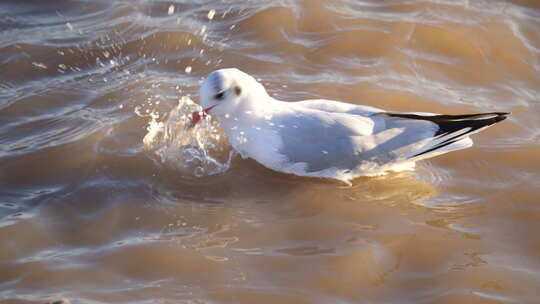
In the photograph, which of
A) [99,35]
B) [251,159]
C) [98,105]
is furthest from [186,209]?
[99,35]

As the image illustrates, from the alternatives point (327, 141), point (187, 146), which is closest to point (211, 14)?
point (187, 146)

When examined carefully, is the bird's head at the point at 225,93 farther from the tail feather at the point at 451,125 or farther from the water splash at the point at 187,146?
the tail feather at the point at 451,125

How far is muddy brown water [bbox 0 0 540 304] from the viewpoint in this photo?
371 cm

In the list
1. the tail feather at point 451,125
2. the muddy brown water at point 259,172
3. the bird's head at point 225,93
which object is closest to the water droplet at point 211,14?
the muddy brown water at point 259,172

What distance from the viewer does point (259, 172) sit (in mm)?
4883

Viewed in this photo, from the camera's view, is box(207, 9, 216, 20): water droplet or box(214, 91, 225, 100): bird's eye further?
box(207, 9, 216, 20): water droplet

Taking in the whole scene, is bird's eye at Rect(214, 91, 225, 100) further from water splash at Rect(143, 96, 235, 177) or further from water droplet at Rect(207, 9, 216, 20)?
water droplet at Rect(207, 9, 216, 20)

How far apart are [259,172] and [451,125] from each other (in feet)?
4.76

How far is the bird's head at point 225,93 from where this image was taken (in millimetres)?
4676

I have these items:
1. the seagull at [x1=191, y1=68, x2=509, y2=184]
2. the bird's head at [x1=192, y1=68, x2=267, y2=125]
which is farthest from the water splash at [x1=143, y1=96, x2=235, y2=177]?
the seagull at [x1=191, y1=68, x2=509, y2=184]

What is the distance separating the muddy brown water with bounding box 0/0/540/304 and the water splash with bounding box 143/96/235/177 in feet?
0.18

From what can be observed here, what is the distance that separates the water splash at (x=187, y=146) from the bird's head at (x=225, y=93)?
0.76 ft

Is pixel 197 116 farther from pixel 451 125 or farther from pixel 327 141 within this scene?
pixel 451 125

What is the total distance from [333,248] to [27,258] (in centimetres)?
187
